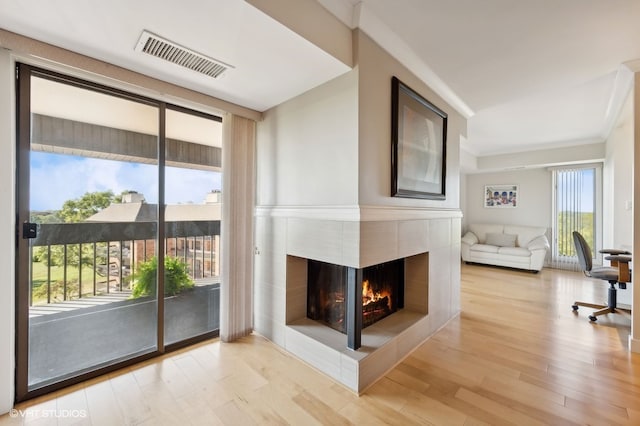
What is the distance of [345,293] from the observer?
90.5 inches

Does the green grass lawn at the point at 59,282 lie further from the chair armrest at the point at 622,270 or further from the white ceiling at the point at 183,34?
the chair armrest at the point at 622,270

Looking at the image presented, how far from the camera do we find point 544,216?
6109mm

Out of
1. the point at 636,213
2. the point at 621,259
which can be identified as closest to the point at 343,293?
the point at 636,213

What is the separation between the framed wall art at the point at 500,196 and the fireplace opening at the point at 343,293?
5.31 meters

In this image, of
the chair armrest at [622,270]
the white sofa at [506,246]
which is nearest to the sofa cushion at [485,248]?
the white sofa at [506,246]

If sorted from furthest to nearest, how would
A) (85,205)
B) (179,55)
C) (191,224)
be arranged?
(191,224)
(85,205)
(179,55)

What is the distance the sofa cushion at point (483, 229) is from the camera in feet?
21.1

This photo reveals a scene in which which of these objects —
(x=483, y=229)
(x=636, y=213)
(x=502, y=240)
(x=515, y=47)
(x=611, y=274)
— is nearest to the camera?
(x=515, y=47)

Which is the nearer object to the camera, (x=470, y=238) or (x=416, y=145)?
(x=416, y=145)

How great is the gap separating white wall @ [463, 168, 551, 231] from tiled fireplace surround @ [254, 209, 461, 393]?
440cm

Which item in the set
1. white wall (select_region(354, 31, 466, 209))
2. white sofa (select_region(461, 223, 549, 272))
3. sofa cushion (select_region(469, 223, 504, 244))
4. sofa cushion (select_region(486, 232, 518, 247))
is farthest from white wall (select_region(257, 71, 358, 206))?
sofa cushion (select_region(469, 223, 504, 244))

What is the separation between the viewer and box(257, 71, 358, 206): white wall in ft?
6.44

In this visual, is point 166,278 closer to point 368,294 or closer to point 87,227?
point 87,227

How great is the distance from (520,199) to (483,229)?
1044mm
